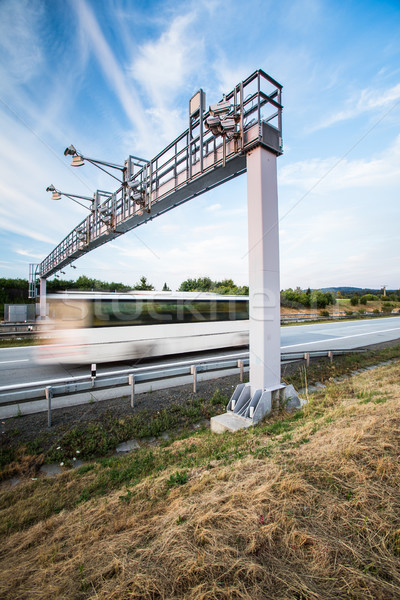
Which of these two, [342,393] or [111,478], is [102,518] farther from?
[342,393]

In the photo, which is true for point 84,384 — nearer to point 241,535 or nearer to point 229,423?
point 229,423

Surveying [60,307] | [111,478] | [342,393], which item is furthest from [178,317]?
[111,478]

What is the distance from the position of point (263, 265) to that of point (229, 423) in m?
2.97

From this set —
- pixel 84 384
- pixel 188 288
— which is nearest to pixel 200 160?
pixel 84 384

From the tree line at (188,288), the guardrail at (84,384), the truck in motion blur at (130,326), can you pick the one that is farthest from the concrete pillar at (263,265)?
the tree line at (188,288)

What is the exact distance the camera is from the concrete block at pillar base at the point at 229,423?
484 centimetres

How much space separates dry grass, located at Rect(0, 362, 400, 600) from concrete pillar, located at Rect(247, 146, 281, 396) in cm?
208

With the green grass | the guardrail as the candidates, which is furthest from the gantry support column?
the guardrail

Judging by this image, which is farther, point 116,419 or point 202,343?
point 202,343

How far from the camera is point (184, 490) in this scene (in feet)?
9.23

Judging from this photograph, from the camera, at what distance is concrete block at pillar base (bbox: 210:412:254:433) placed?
4844 mm

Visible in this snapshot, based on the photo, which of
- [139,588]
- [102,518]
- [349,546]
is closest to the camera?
[139,588]

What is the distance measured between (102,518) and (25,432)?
3.26 m

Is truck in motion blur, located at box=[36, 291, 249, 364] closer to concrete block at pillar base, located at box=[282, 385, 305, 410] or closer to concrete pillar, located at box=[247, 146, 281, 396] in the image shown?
concrete pillar, located at box=[247, 146, 281, 396]
